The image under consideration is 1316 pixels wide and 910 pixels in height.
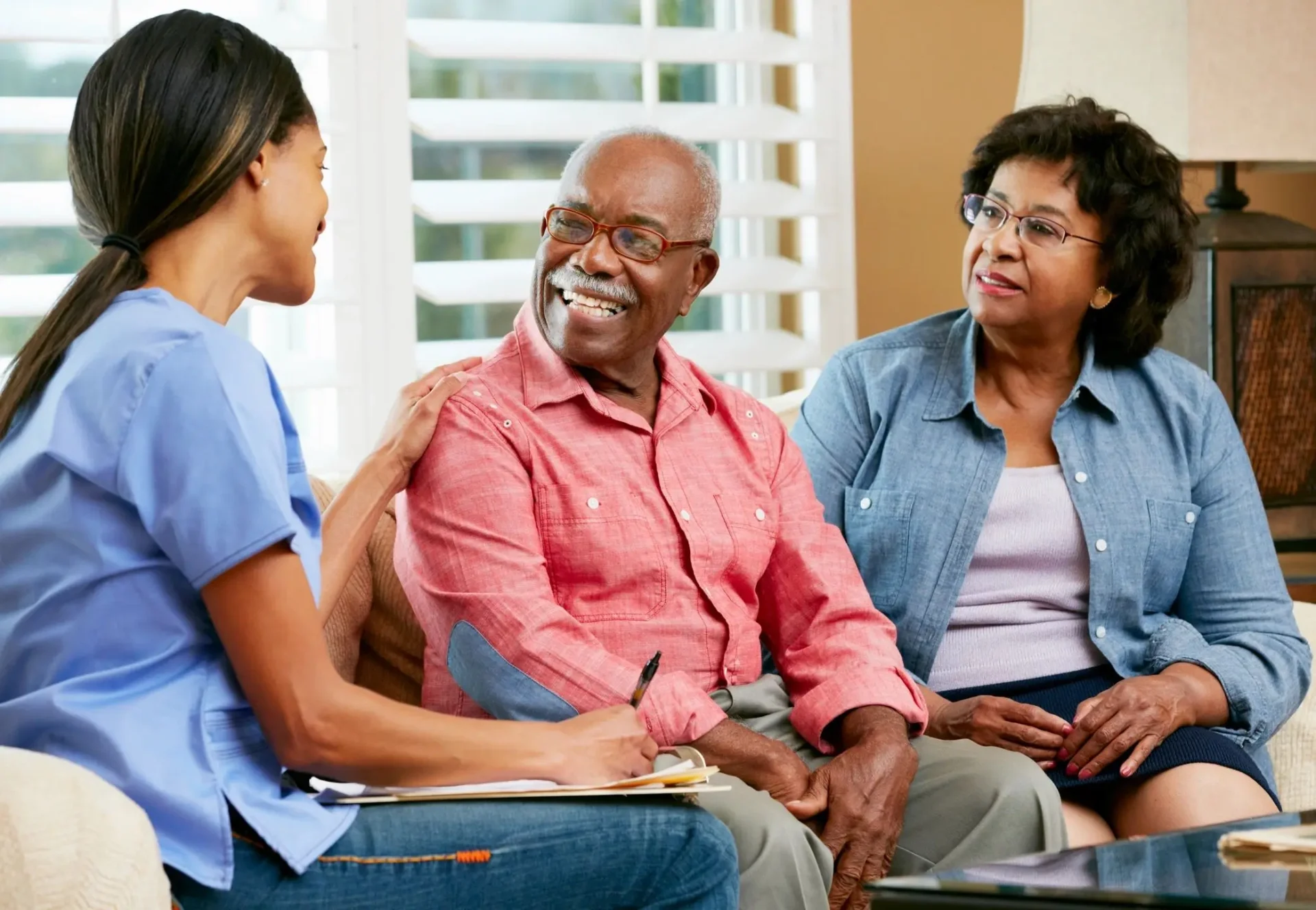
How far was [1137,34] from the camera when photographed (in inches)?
108

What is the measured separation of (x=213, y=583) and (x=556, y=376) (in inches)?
28.5

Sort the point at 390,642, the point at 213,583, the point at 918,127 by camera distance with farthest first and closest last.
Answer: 1. the point at 918,127
2. the point at 390,642
3. the point at 213,583

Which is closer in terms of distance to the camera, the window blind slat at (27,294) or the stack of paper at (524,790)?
the stack of paper at (524,790)

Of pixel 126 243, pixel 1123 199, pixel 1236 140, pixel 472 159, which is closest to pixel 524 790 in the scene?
pixel 126 243

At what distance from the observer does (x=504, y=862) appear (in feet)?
4.82

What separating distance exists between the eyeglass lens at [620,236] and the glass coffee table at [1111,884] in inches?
36.6

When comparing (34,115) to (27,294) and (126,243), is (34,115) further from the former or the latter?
(126,243)

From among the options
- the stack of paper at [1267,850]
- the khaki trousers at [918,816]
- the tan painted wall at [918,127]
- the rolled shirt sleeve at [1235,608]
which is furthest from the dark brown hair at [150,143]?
the tan painted wall at [918,127]

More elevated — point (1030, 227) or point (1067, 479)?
point (1030, 227)

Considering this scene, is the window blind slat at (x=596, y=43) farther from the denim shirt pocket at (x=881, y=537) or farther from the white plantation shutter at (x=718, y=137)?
the denim shirt pocket at (x=881, y=537)

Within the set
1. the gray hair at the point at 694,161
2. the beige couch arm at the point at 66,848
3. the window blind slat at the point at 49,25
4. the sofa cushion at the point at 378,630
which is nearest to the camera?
the beige couch arm at the point at 66,848

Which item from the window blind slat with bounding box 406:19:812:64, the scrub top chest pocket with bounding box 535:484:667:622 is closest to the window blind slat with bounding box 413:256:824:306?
the window blind slat with bounding box 406:19:812:64

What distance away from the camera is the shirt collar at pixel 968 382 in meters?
2.35

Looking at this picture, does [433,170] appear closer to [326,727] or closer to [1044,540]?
[1044,540]
